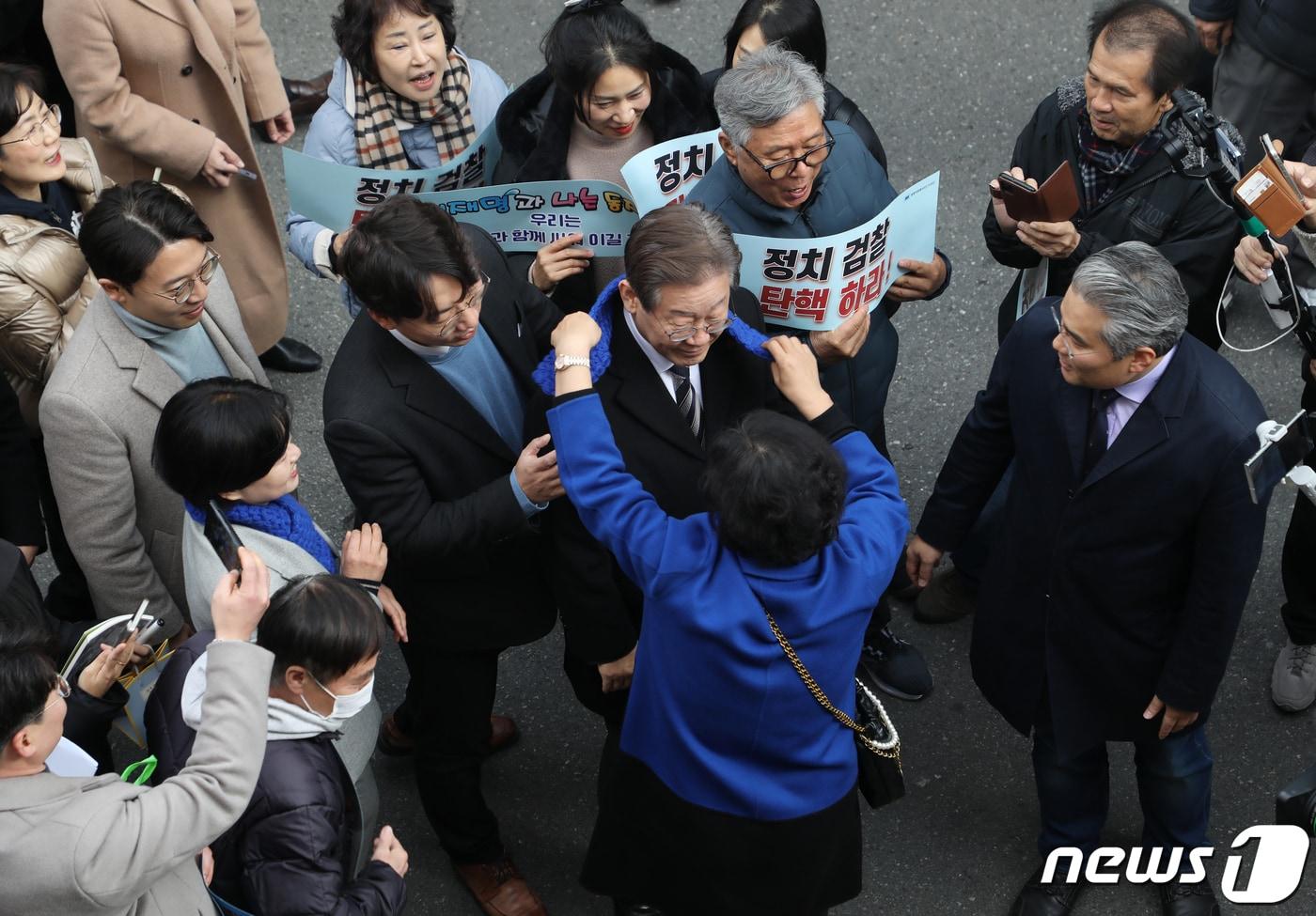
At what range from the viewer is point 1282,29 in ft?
14.7

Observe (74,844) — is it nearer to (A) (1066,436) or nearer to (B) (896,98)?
(A) (1066,436)

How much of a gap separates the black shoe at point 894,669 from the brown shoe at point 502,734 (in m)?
1.04

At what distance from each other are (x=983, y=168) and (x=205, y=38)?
10.5ft

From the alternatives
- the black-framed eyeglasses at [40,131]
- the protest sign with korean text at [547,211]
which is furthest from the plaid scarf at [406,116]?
the black-framed eyeglasses at [40,131]

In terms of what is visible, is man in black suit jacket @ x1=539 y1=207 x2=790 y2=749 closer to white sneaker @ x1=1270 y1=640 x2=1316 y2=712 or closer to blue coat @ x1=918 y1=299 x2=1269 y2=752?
blue coat @ x1=918 y1=299 x2=1269 y2=752

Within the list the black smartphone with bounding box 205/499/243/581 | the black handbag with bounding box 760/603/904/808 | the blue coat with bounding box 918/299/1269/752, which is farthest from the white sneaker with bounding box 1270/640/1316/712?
the black smartphone with bounding box 205/499/243/581

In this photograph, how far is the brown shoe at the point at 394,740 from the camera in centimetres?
381

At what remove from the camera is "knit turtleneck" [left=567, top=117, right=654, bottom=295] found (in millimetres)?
3549

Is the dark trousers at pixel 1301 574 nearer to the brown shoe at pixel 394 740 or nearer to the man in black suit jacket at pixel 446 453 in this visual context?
the man in black suit jacket at pixel 446 453

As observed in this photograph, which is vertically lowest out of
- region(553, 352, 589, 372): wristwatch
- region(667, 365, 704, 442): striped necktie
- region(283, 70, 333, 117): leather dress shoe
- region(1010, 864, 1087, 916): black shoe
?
region(1010, 864, 1087, 916): black shoe

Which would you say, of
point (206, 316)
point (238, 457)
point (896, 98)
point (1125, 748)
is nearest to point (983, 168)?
Result: point (896, 98)

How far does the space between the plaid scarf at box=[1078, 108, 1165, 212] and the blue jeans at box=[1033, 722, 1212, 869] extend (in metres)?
1.38

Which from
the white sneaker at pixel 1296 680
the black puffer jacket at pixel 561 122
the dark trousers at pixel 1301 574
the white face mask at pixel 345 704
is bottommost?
the white sneaker at pixel 1296 680

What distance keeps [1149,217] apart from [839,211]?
0.79 metres
